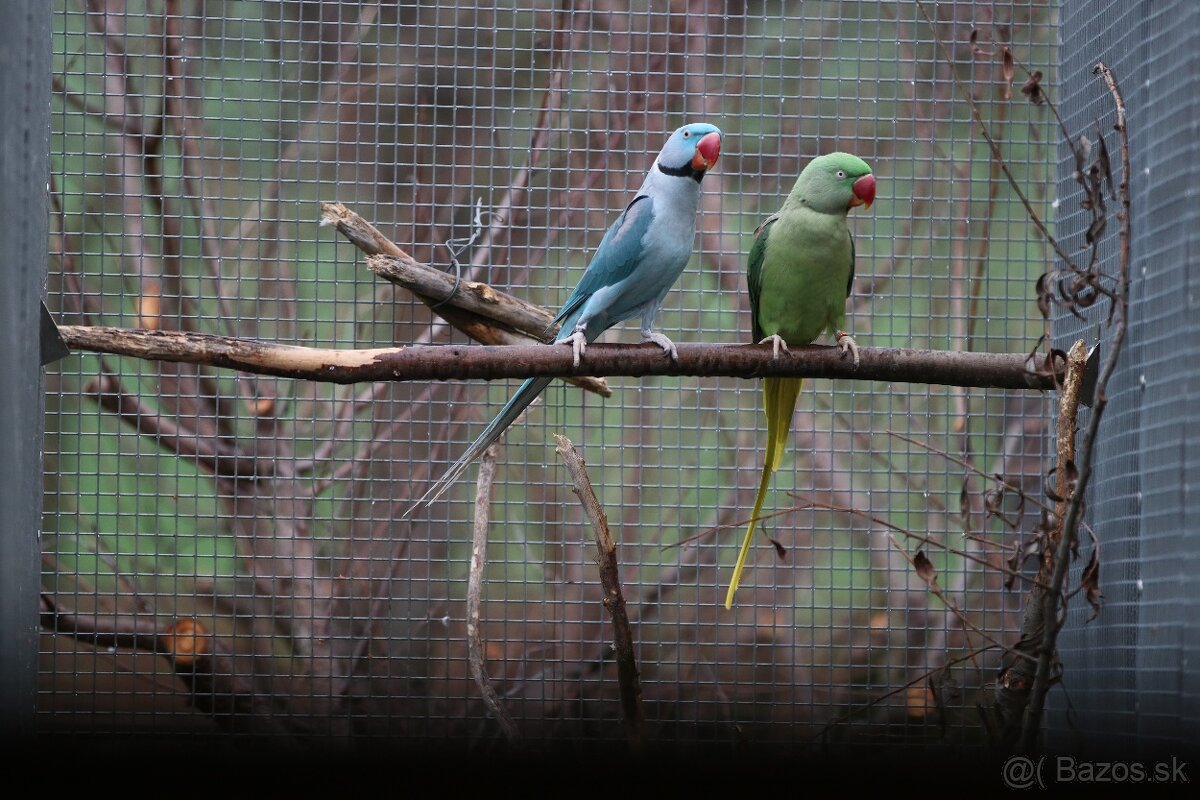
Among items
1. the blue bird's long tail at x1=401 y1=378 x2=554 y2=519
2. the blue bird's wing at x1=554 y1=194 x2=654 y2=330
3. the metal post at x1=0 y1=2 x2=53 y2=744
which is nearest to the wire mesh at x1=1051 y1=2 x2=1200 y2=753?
the blue bird's wing at x1=554 y1=194 x2=654 y2=330

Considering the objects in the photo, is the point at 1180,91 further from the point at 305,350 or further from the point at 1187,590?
the point at 305,350

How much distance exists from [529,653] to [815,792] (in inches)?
80.6

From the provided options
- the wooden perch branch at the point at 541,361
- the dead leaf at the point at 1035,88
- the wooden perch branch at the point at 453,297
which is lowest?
the wooden perch branch at the point at 541,361

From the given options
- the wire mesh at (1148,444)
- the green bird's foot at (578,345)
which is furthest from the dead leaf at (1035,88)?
the green bird's foot at (578,345)

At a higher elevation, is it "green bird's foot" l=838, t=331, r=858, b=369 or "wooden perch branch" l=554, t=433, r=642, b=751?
"green bird's foot" l=838, t=331, r=858, b=369

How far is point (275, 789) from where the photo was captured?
401 millimetres

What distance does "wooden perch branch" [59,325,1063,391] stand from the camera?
1275mm

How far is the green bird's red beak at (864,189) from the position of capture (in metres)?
1.56

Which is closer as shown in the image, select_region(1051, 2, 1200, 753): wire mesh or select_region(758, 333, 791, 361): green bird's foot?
select_region(1051, 2, 1200, 753): wire mesh

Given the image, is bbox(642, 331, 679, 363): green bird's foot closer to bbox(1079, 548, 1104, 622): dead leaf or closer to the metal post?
bbox(1079, 548, 1104, 622): dead leaf

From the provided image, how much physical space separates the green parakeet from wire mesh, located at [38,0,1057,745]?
31 centimetres

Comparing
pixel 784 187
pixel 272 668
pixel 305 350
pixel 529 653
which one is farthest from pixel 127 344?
pixel 784 187

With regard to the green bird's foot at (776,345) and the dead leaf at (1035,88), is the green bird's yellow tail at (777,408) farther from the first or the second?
the dead leaf at (1035,88)

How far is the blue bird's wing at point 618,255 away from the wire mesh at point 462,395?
12.8 inches
